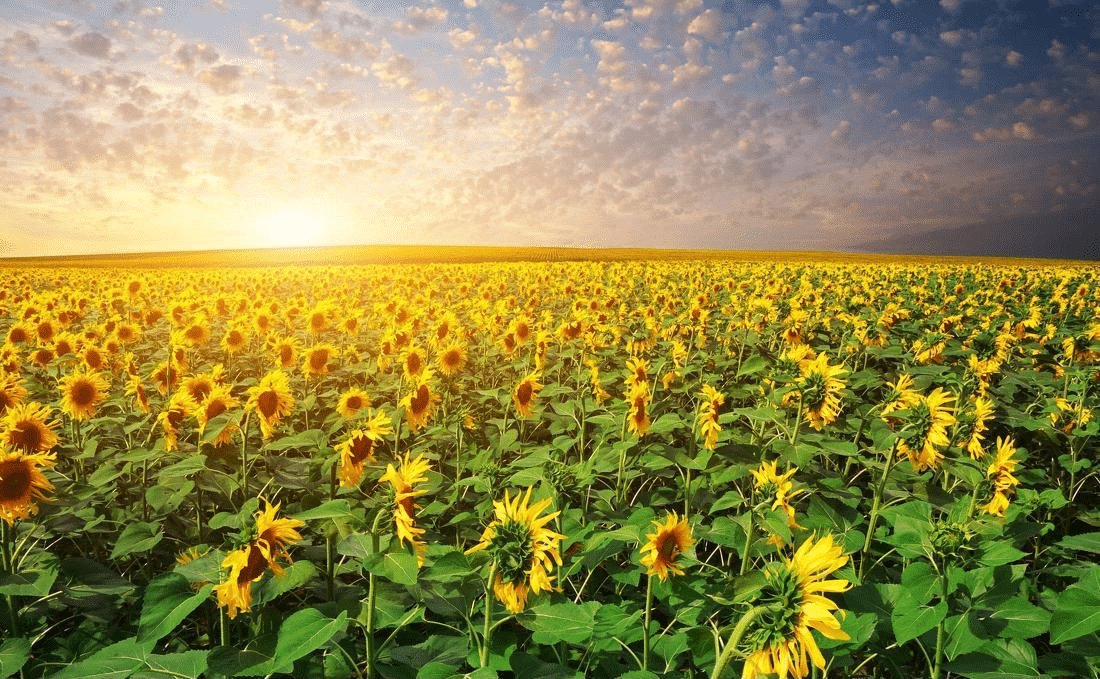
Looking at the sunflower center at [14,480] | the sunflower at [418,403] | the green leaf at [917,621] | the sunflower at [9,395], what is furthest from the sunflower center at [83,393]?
the green leaf at [917,621]

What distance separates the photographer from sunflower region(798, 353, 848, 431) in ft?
11.4

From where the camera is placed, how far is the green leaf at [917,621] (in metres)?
1.99

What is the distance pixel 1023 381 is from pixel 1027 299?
10.3 m

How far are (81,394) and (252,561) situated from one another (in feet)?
13.1

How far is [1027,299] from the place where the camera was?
1400 cm

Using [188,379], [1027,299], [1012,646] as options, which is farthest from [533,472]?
[1027,299]

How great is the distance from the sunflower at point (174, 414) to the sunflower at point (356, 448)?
186 centimetres

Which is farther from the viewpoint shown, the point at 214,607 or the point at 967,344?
the point at 967,344

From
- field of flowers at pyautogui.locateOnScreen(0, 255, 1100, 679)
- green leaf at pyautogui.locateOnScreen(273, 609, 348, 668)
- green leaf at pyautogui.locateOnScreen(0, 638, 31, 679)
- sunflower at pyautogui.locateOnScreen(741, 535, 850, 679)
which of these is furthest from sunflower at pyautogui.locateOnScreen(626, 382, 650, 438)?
green leaf at pyautogui.locateOnScreen(0, 638, 31, 679)

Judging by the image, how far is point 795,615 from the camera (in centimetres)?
153

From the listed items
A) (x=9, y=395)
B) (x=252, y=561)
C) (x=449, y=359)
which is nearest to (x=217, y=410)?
(x=9, y=395)

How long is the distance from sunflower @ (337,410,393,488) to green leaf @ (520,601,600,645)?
1.16 meters

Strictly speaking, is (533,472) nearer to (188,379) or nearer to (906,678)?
(906,678)

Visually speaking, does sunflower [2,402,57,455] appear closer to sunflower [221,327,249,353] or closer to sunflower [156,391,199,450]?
sunflower [156,391,199,450]
